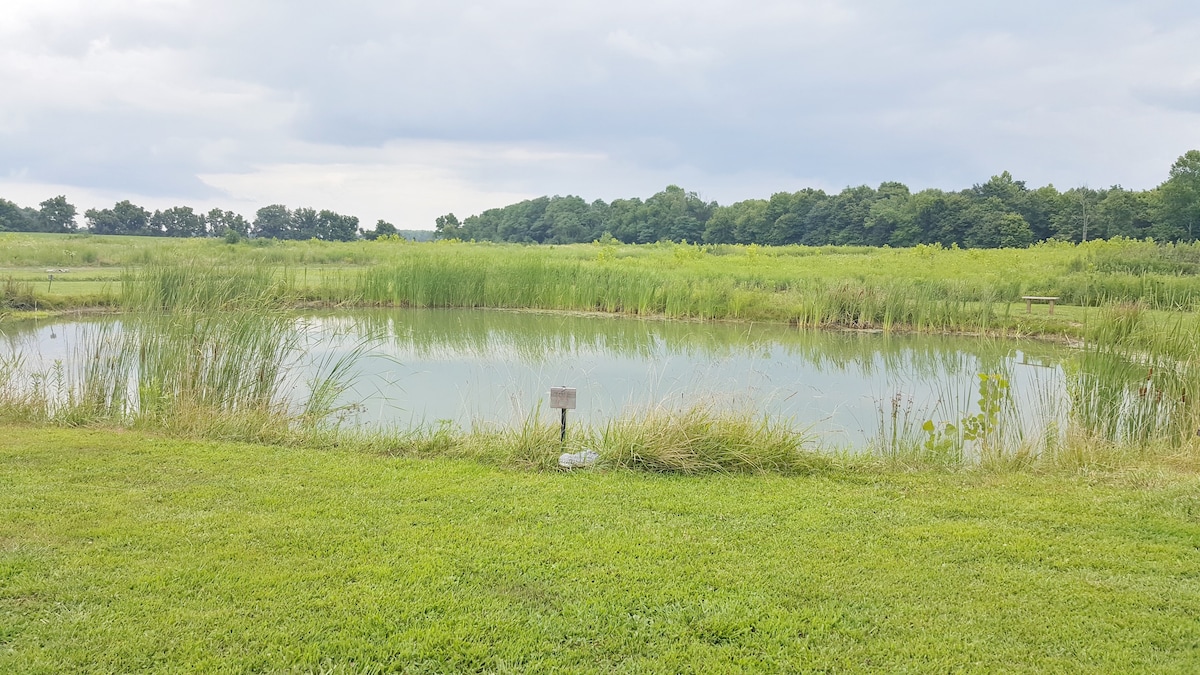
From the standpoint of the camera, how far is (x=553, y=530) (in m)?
3.64

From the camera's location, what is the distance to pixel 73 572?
9.77 feet

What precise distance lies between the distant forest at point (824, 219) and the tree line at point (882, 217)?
0.08 m

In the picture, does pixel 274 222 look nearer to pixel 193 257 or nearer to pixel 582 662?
pixel 193 257

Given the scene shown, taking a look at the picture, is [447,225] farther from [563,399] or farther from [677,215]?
[563,399]

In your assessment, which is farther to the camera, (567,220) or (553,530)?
(567,220)

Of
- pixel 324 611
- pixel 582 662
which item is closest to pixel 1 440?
pixel 324 611

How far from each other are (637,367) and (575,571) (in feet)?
24.7

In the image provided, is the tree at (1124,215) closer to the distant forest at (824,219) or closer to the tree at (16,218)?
the distant forest at (824,219)

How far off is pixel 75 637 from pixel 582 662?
5.37ft

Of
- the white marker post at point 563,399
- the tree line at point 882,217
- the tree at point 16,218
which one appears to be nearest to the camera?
the white marker post at point 563,399

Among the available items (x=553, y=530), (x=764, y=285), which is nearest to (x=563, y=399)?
(x=553, y=530)

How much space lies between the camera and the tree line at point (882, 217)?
43.5 m

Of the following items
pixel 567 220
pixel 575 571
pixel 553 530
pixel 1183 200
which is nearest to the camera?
pixel 575 571

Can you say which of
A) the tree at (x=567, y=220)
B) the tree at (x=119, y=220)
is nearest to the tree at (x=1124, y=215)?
the tree at (x=567, y=220)
